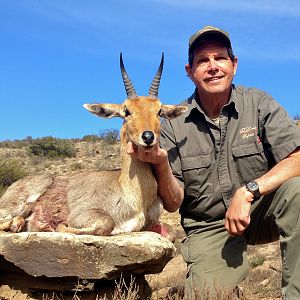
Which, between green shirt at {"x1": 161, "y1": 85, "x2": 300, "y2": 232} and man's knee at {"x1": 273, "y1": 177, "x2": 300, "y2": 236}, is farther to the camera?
green shirt at {"x1": 161, "y1": 85, "x2": 300, "y2": 232}

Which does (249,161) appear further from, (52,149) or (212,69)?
(52,149)

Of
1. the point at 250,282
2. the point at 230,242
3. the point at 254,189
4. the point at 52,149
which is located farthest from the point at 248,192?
the point at 52,149

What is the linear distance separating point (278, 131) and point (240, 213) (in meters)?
1.44

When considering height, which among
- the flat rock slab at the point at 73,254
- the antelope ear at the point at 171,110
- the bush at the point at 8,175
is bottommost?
the flat rock slab at the point at 73,254

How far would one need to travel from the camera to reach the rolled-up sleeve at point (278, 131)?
6000 millimetres

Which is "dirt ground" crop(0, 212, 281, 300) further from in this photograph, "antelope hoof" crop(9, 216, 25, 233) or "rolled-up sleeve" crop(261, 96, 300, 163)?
"rolled-up sleeve" crop(261, 96, 300, 163)

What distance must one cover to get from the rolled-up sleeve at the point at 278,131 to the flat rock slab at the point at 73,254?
198cm

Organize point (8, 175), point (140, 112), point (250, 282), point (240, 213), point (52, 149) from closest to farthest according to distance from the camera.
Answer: point (240, 213), point (140, 112), point (250, 282), point (8, 175), point (52, 149)

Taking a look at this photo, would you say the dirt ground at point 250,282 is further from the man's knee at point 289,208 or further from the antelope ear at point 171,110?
the antelope ear at point 171,110

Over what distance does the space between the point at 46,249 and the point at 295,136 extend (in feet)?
10.9

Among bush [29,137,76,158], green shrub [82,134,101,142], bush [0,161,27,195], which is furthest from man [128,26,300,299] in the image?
green shrub [82,134,101,142]

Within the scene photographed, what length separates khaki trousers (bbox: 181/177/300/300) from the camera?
5.39 meters

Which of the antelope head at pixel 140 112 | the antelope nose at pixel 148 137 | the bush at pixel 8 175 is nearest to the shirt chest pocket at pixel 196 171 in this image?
the antelope head at pixel 140 112

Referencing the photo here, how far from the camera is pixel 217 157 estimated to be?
6543mm
